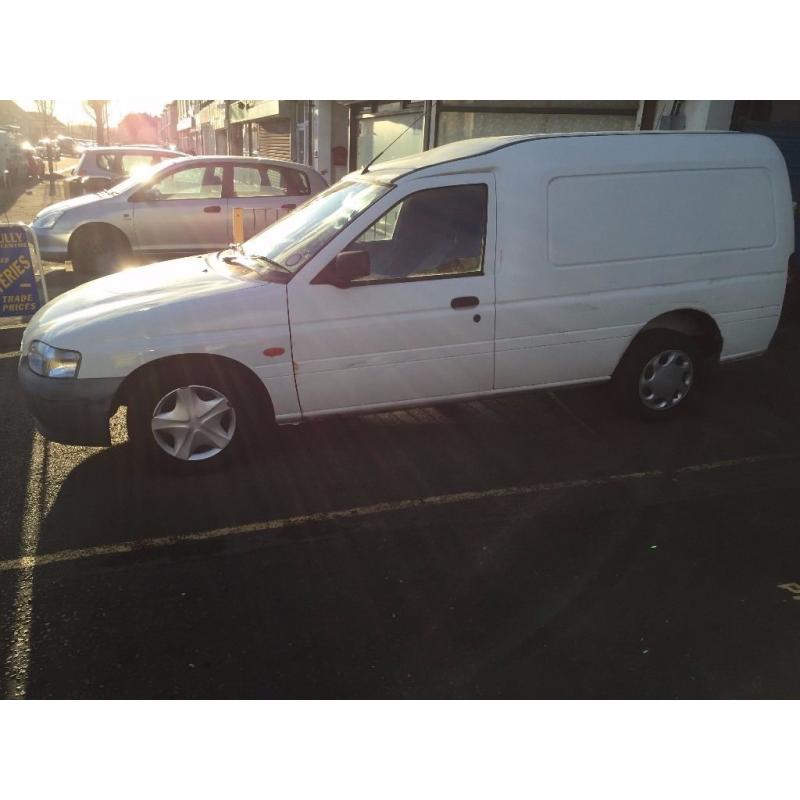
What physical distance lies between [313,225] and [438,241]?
0.84 m

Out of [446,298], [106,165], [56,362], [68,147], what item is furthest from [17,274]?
[68,147]

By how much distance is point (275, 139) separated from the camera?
22.2 m

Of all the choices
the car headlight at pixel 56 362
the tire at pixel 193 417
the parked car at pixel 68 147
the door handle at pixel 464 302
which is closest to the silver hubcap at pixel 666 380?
the door handle at pixel 464 302

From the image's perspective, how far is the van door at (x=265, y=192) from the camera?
30.8ft

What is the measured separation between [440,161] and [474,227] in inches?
19.5

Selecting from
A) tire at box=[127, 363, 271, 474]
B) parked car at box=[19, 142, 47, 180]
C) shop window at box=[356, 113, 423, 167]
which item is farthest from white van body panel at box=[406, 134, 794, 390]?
parked car at box=[19, 142, 47, 180]

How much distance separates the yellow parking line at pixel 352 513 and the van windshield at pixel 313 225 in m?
1.49

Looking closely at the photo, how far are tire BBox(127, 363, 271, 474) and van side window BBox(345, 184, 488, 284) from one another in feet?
3.58

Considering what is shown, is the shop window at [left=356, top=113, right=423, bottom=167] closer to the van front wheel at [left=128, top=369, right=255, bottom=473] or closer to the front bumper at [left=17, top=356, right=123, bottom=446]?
the van front wheel at [left=128, top=369, right=255, bottom=473]

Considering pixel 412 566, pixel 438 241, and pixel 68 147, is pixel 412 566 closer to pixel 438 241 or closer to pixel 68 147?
pixel 438 241

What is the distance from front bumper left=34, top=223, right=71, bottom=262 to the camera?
30.0 ft

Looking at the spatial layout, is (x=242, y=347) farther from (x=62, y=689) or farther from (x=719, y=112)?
(x=719, y=112)

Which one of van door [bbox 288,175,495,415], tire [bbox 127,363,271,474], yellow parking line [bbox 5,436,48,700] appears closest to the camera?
yellow parking line [bbox 5,436,48,700]

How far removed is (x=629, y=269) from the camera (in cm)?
455
